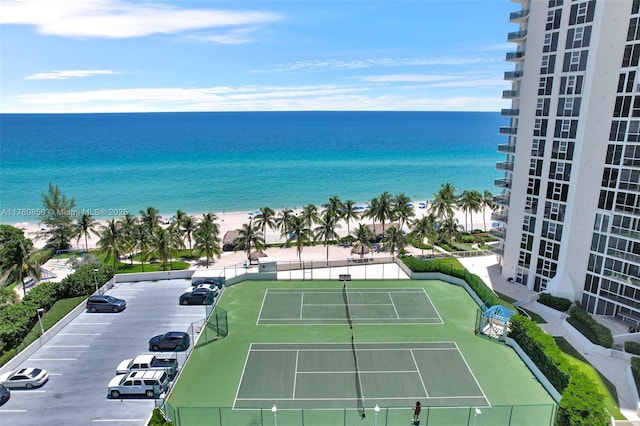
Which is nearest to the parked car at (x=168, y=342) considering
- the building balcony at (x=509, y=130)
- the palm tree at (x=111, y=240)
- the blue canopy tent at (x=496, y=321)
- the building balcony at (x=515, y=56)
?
the palm tree at (x=111, y=240)

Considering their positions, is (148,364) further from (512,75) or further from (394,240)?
(512,75)

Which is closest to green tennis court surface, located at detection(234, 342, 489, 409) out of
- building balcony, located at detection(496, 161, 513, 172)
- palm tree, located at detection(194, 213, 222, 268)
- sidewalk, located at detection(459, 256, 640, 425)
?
sidewalk, located at detection(459, 256, 640, 425)

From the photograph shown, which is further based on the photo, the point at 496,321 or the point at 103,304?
the point at 103,304

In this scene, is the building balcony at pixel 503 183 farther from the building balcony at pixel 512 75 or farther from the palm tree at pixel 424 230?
the palm tree at pixel 424 230

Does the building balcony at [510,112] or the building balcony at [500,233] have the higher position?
the building balcony at [510,112]

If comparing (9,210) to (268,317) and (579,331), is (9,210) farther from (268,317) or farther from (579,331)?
(579,331)

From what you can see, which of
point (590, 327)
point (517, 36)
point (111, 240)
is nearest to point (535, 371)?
point (590, 327)

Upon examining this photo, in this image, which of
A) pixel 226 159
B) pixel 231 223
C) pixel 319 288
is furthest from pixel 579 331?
pixel 226 159
